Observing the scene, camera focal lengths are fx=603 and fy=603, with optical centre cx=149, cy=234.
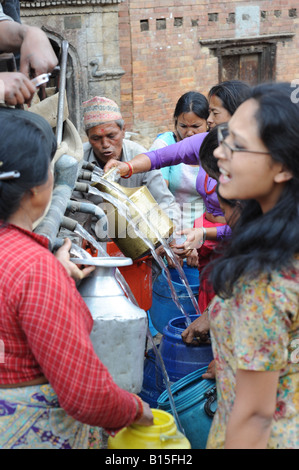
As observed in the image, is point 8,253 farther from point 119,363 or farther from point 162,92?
point 162,92

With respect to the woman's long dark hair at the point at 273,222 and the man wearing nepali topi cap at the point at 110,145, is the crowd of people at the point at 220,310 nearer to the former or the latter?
the woman's long dark hair at the point at 273,222

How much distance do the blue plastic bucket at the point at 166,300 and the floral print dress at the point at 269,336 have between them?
6.92ft

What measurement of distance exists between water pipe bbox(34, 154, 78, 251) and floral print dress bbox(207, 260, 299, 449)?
647 millimetres

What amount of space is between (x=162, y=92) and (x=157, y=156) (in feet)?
25.6

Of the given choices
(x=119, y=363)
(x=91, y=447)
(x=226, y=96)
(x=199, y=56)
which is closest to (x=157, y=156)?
(x=226, y=96)

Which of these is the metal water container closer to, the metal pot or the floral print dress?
the floral print dress

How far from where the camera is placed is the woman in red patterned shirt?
1.41 m

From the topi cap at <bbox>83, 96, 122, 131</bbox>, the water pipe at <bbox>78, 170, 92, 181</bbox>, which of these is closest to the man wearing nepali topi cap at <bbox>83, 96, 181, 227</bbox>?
the topi cap at <bbox>83, 96, 122, 131</bbox>

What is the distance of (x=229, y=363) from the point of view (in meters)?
1.59

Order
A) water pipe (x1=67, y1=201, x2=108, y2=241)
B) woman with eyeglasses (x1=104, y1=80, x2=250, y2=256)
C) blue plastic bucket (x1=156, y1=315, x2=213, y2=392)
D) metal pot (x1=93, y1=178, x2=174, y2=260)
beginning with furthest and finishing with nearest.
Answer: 1. woman with eyeglasses (x1=104, y1=80, x2=250, y2=256)
2. metal pot (x1=93, y1=178, x2=174, y2=260)
3. blue plastic bucket (x1=156, y1=315, x2=213, y2=392)
4. water pipe (x1=67, y1=201, x2=108, y2=241)

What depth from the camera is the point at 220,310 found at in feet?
5.24

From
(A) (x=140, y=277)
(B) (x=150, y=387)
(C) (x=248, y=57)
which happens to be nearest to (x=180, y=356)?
(B) (x=150, y=387)

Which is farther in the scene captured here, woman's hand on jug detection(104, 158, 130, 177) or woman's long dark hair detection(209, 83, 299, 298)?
woman's hand on jug detection(104, 158, 130, 177)

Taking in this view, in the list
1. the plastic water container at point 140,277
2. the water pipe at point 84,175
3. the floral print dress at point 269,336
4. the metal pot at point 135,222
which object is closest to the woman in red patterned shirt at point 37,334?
the floral print dress at point 269,336
